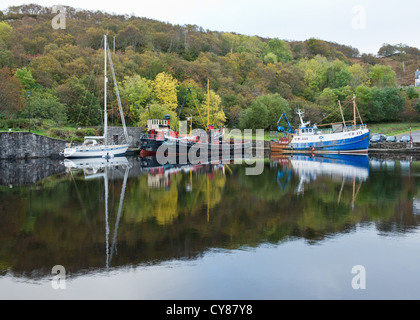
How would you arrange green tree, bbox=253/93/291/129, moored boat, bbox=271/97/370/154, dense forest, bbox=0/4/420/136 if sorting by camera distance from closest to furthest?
moored boat, bbox=271/97/370/154 → dense forest, bbox=0/4/420/136 → green tree, bbox=253/93/291/129

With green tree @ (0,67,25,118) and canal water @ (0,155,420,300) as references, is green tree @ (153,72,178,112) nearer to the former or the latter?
green tree @ (0,67,25,118)

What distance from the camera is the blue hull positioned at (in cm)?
4791

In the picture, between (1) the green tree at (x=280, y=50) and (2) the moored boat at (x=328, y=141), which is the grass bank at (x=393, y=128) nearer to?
(2) the moored boat at (x=328, y=141)

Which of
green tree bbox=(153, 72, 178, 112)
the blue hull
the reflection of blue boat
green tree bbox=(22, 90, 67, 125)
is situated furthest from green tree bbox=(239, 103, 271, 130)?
the reflection of blue boat

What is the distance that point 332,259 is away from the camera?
8.45 metres

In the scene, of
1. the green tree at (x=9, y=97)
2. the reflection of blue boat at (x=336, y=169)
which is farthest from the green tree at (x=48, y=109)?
the reflection of blue boat at (x=336, y=169)

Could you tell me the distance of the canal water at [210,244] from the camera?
276 inches

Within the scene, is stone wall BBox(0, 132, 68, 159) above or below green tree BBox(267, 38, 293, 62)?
below

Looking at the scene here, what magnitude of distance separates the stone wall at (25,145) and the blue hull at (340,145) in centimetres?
3200

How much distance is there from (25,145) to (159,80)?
82.1ft

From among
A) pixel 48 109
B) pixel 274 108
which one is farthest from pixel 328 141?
pixel 48 109

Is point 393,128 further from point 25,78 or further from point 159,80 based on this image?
point 25,78

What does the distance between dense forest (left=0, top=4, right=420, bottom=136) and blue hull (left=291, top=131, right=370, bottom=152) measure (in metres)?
13.0
